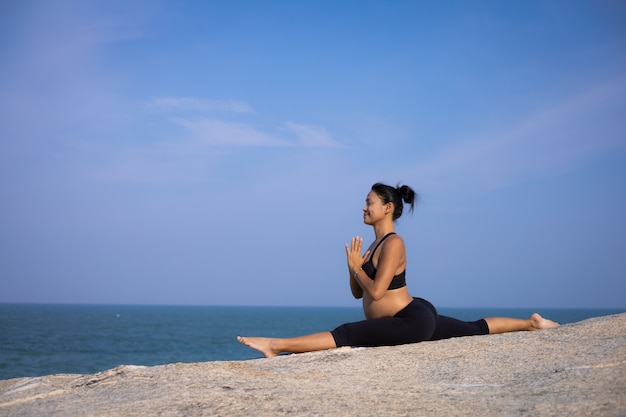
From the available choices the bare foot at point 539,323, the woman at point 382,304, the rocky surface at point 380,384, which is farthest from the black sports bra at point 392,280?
the bare foot at point 539,323

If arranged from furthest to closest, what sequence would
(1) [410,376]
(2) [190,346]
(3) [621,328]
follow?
(2) [190,346] → (3) [621,328] → (1) [410,376]

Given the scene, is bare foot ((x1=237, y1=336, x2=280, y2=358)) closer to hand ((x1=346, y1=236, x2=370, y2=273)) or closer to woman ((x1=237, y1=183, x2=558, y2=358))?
woman ((x1=237, y1=183, x2=558, y2=358))

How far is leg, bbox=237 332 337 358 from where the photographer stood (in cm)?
588

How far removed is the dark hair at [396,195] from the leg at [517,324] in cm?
158

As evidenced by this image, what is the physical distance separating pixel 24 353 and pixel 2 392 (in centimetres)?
2970

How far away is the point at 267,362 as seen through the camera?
18.0ft

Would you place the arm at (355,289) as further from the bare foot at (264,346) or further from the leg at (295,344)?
the bare foot at (264,346)

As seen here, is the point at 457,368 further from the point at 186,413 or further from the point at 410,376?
the point at 186,413

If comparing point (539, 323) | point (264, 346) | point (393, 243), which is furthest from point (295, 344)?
point (539, 323)

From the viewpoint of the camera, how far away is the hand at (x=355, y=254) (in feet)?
20.6

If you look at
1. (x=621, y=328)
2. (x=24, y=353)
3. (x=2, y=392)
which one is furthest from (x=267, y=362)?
(x=24, y=353)

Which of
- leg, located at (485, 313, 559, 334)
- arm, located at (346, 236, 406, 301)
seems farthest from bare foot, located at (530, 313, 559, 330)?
arm, located at (346, 236, 406, 301)

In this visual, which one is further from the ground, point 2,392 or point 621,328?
point 621,328

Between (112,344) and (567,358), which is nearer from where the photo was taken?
(567,358)
